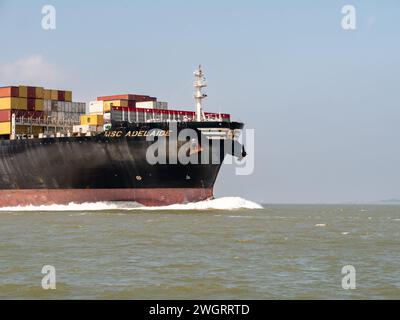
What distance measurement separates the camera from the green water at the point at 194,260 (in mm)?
24469

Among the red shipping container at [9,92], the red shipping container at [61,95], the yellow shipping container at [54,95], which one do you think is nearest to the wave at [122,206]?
the red shipping container at [9,92]

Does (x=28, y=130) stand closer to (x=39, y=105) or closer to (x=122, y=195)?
(x=39, y=105)

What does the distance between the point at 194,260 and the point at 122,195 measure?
3684 centimetres

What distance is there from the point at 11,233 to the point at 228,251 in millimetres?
15828

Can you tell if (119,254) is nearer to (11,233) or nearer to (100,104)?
(11,233)

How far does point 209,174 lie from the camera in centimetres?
6812

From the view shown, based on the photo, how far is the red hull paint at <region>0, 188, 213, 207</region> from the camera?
67.0 meters

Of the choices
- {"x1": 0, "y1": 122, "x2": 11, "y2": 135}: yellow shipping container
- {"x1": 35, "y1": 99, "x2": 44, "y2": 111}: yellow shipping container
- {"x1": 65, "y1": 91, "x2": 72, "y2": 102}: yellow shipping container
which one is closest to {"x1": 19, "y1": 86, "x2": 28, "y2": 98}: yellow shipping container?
{"x1": 35, "y1": 99, "x2": 44, "y2": 111}: yellow shipping container

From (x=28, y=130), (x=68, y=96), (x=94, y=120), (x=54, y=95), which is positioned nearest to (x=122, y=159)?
(x=94, y=120)

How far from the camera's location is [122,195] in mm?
67688

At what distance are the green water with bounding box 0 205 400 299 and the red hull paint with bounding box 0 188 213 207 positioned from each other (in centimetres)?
1574

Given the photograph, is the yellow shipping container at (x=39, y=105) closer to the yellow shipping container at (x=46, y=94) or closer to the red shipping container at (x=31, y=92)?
the red shipping container at (x=31, y=92)

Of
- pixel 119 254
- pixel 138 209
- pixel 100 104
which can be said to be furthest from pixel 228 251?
pixel 100 104
